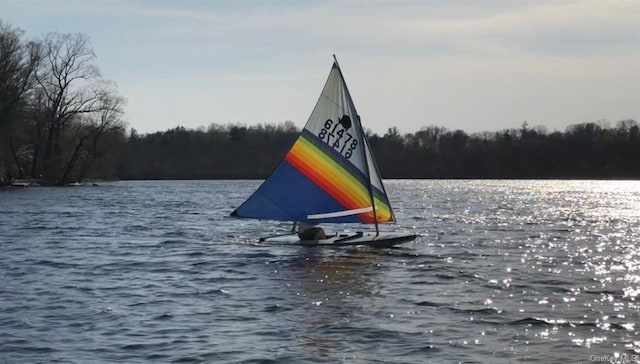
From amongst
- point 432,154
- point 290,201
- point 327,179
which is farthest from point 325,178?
point 432,154

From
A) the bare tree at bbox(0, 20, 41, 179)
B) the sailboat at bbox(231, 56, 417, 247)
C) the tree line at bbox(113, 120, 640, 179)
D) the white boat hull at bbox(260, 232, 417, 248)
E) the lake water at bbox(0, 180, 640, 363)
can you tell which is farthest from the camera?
the tree line at bbox(113, 120, 640, 179)

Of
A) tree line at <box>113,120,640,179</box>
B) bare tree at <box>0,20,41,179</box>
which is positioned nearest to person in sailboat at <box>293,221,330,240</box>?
bare tree at <box>0,20,41,179</box>

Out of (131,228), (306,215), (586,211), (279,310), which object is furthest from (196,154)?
(279,310)

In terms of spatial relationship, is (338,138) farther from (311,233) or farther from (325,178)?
(311,233)

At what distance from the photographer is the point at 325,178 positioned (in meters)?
31.3

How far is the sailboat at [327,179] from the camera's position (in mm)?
30969

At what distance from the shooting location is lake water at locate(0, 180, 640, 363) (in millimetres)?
15477

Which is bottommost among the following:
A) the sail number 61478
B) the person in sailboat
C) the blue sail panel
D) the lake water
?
the lake water

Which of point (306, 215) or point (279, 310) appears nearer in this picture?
point (279, 310)

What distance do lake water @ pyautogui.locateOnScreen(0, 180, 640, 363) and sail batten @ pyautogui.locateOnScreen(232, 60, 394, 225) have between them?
1479 mm

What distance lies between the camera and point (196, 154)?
182000mm

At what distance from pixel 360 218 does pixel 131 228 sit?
48.8 feet

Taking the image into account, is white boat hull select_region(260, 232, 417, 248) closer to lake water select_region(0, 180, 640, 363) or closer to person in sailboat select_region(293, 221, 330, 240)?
person in sailboat select_region(293, 221, 330, 240)

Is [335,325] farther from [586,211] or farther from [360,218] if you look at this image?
[586,211]
